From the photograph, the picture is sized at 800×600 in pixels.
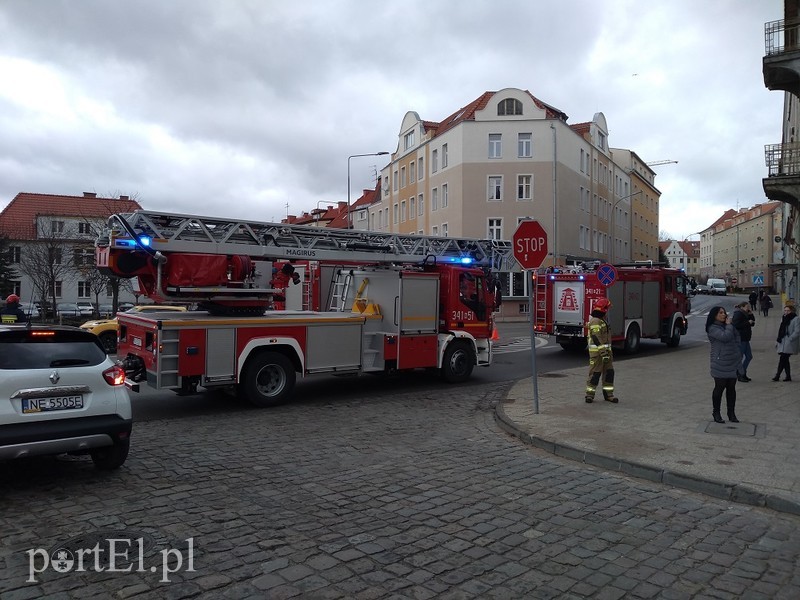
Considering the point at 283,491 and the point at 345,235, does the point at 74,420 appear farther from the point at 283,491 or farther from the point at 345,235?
the point at 345,235

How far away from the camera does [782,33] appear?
16.5 metres

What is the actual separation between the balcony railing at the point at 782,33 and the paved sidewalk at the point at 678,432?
947 cm

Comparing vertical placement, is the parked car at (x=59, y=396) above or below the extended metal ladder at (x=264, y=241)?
below

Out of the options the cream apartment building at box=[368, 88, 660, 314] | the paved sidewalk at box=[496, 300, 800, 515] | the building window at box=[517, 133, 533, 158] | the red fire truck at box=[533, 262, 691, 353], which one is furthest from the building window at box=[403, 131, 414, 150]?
the paved sidewalk at box=[496, 300, 800, 515]

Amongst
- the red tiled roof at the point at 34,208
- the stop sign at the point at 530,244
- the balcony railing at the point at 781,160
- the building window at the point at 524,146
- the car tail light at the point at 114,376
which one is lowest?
the car tail light at the point at 114,376

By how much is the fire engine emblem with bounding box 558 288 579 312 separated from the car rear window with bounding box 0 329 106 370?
1520 centimetres

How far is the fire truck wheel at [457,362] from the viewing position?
12.6 metres

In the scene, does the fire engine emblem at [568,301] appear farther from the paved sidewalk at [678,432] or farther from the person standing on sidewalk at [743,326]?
the person standing on sidewalk at [743,326]

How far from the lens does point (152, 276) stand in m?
9.13

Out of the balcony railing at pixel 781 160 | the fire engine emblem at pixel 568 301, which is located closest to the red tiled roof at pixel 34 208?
the fire engine emblem at pixel 568 301

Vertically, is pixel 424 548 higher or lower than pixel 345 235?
lower

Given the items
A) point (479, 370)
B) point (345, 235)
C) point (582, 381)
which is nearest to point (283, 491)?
point (345, 235)

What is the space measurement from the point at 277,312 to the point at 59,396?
5747 mm

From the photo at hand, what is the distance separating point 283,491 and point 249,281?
16.6 ft
